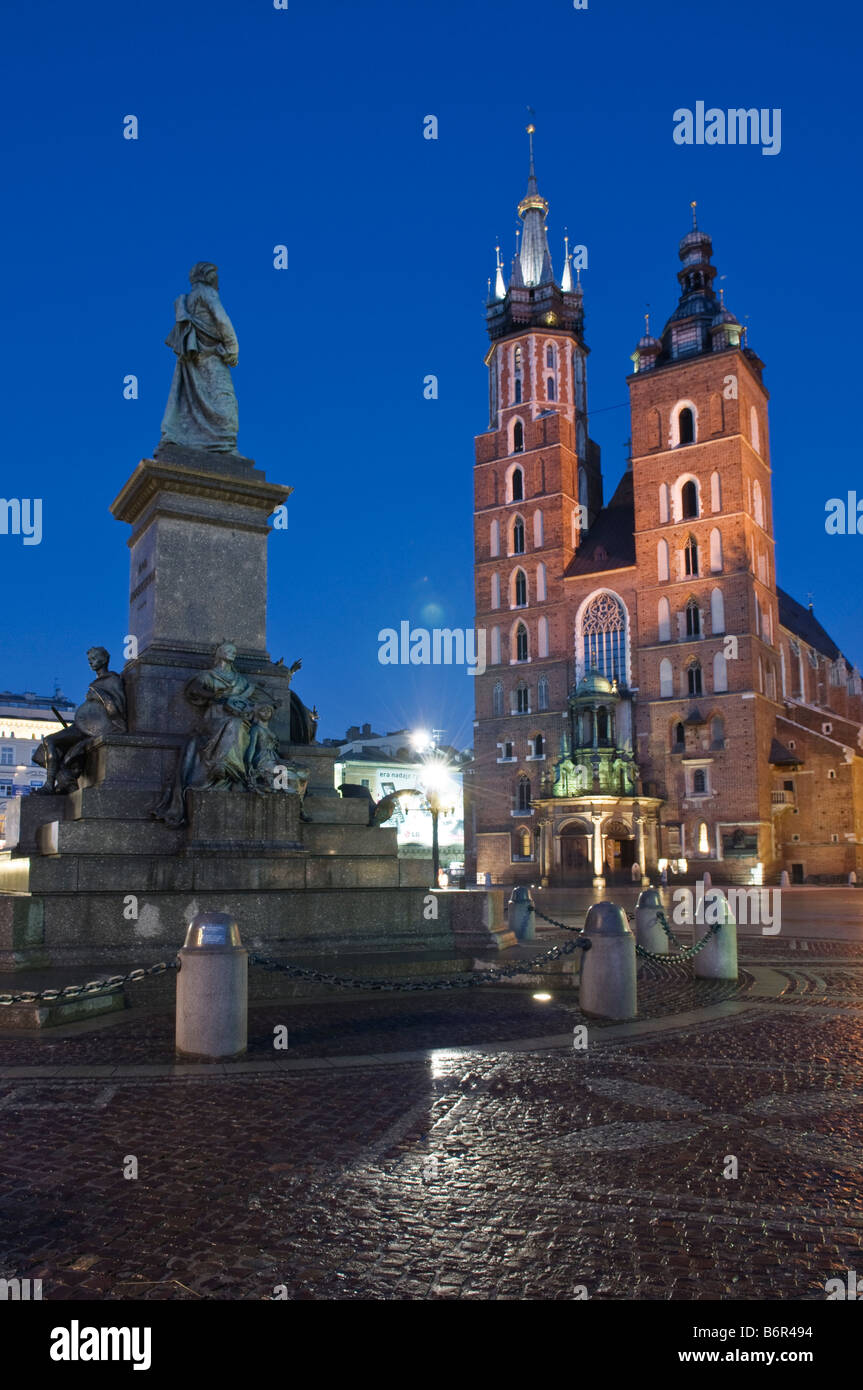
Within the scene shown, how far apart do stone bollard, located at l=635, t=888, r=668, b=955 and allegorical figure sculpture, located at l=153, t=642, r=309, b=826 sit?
399 cm

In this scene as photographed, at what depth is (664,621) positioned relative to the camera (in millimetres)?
54031

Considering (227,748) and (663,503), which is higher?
(663,503)

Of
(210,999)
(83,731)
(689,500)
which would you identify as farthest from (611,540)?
(210,999)

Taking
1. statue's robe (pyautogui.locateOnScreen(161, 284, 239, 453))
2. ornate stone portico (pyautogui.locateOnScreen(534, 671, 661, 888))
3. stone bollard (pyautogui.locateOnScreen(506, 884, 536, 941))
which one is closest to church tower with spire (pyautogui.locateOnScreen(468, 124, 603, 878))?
ornate stone portico (pyautogui.locateOnScreen(534, 671, 661, 888))

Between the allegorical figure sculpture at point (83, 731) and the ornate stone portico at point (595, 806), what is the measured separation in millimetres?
40640

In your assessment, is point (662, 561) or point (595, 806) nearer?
point (595, 806)

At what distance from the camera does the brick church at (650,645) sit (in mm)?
51125

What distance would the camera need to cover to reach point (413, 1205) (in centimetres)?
393

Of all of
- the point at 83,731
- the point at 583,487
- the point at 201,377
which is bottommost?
the point at 83,731

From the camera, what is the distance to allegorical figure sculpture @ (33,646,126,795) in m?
10.9

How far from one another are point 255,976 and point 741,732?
45021 mm

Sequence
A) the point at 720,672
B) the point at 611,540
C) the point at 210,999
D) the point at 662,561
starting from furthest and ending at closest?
the point at 611,540
the point at 662,561
the point at 720,672
the point at 210,999

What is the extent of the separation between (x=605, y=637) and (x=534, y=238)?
31731mm

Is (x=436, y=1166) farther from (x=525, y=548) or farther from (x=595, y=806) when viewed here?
(x=525, y=548)
